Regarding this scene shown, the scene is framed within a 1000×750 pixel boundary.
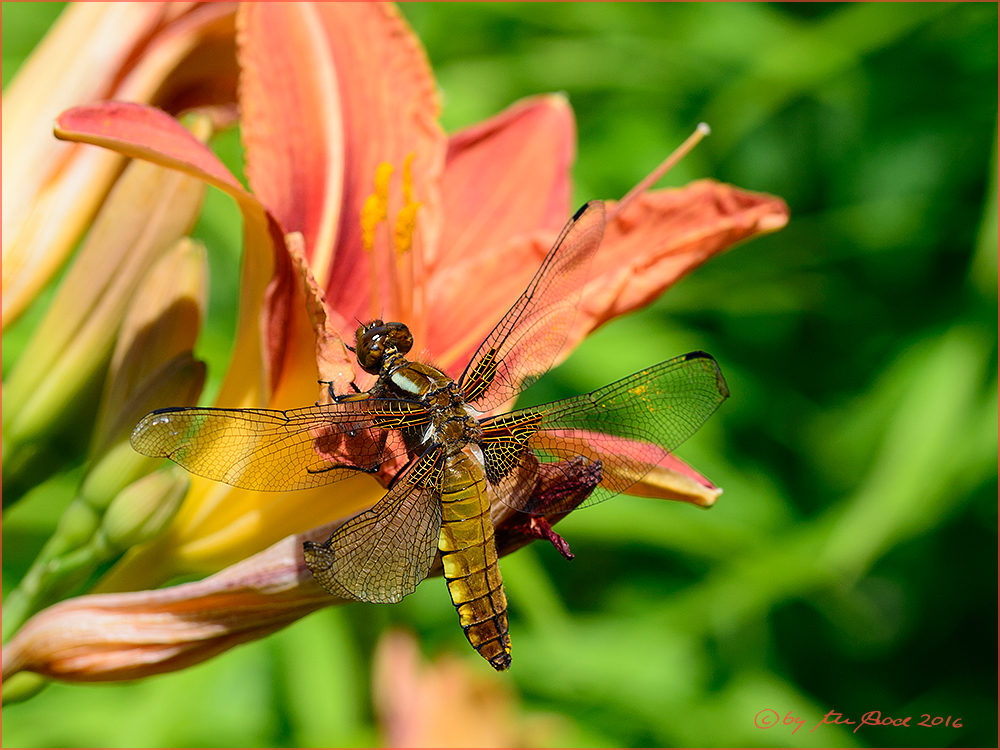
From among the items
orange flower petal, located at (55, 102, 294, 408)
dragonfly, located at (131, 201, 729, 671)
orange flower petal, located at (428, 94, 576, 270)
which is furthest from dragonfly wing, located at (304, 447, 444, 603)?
orange flower petal, located at (428, 94, 576, 270)

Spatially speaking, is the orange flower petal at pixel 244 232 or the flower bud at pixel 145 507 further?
the flower bud at pixel 145 507

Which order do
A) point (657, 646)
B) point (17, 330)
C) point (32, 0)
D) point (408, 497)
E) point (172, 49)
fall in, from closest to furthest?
point (408, 497) → point (172, 49) → point (657, 646) → point (17, 330) → point (32, 0)

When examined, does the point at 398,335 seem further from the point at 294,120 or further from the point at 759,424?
the point at 759,424

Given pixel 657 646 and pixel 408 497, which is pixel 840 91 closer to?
pixel 657 646

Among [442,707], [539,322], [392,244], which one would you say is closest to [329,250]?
[392,244]

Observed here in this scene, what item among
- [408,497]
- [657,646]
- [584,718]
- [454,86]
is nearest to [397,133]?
[408,497]

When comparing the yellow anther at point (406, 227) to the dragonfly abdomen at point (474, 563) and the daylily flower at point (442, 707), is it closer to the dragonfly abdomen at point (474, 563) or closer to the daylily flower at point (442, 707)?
the dragonfly abdomen at point (474, 563)
